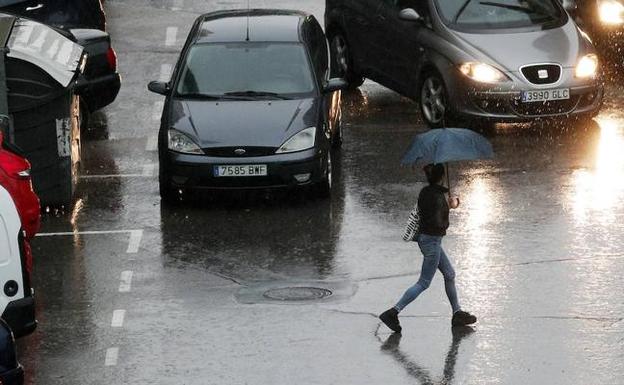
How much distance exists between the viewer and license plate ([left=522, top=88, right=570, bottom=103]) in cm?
1972

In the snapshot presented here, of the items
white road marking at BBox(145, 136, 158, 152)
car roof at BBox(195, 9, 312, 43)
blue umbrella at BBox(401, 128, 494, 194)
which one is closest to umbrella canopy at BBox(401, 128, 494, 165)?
blue umbrella at BBox(401, 128, 494, 194)

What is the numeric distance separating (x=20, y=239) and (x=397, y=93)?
1180 centimetres

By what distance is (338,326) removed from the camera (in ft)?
42.9

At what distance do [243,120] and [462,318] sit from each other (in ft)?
16.7

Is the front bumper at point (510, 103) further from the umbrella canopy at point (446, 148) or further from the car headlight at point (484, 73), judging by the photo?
the umbrella canopy at point (446, 148)

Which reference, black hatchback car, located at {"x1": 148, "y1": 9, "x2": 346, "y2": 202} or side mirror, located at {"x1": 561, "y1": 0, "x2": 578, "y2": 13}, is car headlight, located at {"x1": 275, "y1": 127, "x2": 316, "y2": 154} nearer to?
black hatchback car, located at {"x1": 148, "y1": 9, "x2": 346, "y2": 202}

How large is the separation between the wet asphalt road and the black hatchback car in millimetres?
447

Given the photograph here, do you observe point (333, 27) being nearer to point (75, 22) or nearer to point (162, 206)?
point (75, 22)

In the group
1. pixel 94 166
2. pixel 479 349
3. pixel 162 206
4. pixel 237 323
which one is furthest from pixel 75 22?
pixel 479 349

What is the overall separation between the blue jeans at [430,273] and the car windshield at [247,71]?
5.22 m

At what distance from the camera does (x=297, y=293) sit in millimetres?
14117

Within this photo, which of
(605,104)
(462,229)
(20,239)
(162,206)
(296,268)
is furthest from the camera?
(605,104)

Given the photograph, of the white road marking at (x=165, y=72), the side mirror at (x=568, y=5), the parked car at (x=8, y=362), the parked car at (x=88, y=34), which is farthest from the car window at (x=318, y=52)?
the parked car at (x=8, y=362)

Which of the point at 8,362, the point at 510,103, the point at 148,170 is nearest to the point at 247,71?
the point at 148,170
